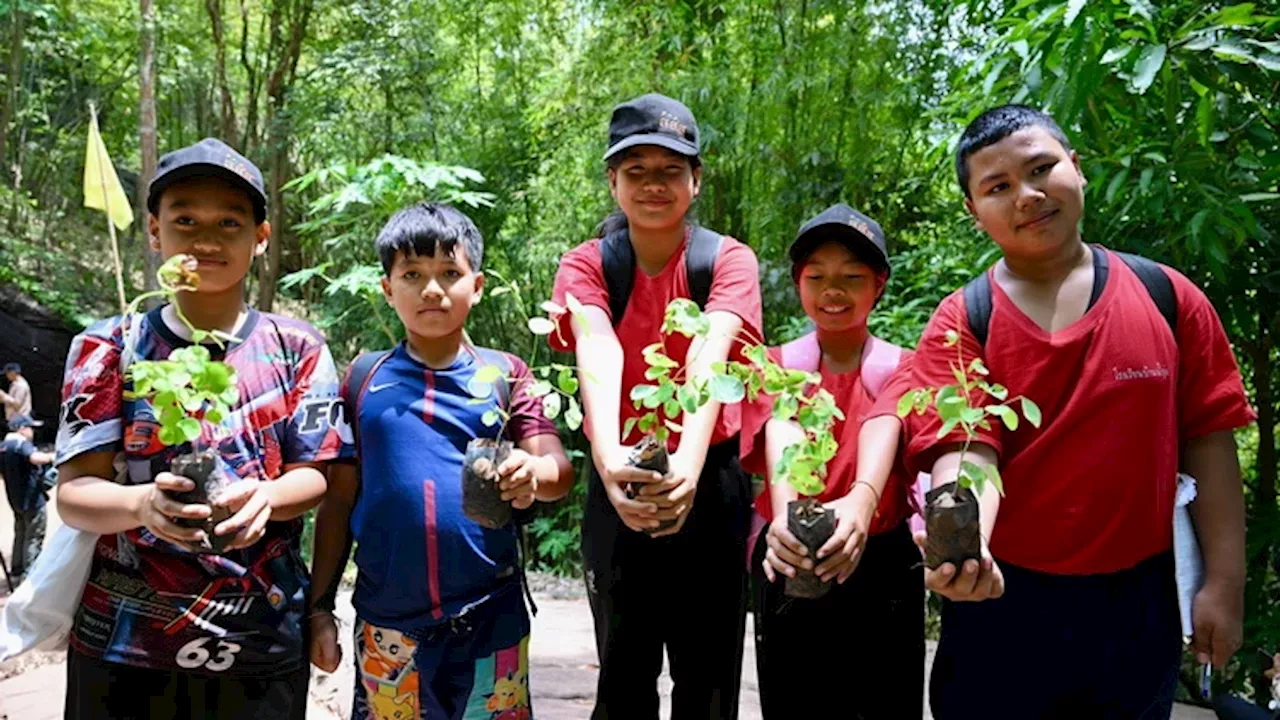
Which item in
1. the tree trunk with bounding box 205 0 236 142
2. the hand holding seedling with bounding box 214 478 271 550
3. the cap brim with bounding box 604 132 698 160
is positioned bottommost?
the hand holding seedling with bounding box 214 478 271 550

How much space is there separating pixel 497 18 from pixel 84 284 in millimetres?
8918

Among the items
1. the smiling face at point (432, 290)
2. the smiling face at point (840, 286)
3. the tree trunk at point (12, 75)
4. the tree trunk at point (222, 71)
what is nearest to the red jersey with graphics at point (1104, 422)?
the smiling face at point (840, 286)

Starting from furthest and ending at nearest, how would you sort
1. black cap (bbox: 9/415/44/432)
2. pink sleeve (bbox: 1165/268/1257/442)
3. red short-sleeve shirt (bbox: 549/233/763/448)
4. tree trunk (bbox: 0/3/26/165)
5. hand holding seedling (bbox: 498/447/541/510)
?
tree trunk (bbox: 0/3/26/165) < black cap (bbox: 9/415/44/432) < red short-sleeve shirt (bbox: 549/233/763/448) < hand holding seedling (bbox: 498/447/541/510) < pink sleeve (bbox: 1165/268/1257/442)

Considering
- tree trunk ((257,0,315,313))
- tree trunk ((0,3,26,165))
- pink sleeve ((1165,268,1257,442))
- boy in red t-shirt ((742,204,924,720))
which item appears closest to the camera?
pink sleeve ((1165,268,1257,442))

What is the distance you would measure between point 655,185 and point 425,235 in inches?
20.0

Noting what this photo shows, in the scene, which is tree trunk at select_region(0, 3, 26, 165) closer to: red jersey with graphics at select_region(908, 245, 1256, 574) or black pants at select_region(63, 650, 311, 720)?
black pants at select_region(63, 650, 311, 720)

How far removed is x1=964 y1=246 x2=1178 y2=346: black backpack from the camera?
168 centimetres

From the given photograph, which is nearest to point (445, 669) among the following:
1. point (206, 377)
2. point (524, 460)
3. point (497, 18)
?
point (524, 460)

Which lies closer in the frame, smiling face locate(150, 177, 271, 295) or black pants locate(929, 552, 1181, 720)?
black pants locate(929, 552, 1181, 720)

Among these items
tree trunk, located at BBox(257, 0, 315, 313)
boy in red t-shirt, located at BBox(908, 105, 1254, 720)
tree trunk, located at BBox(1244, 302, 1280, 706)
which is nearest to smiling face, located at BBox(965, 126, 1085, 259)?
boy in red t-shirt, located at BBox(908, 105, 1254, 720)

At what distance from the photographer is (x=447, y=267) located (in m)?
2.06

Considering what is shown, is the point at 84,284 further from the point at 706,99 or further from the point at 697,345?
the point at 697,345

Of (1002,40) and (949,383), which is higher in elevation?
(1002,40)

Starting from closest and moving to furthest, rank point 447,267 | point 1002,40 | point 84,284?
point 447,267
point 1002,40
point 84,284
